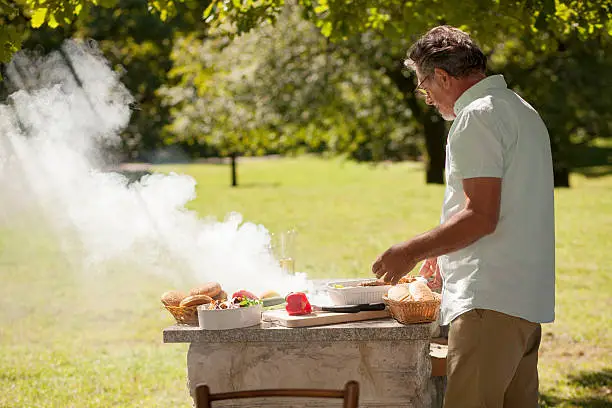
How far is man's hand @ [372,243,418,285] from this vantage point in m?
2.74

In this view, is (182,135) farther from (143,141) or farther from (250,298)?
(250,298)

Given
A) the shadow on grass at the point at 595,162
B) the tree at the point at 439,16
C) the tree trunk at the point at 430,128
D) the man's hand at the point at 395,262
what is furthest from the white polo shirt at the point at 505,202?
the shadow on grass at the point at 595,162

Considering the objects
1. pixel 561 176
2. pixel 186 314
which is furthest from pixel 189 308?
pixel 561 176

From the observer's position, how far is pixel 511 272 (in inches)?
108

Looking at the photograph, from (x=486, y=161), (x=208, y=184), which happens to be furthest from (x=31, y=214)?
(x=486, y=161)

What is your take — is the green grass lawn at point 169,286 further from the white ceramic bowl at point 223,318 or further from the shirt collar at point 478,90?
the shirt collar at point 478,90

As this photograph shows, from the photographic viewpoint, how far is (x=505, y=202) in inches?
107

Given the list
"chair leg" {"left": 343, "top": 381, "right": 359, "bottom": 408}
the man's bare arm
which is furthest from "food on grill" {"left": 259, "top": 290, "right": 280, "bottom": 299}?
"chair leg" {"left": 343, "top": 381, "right": 359, "bottom": 408}

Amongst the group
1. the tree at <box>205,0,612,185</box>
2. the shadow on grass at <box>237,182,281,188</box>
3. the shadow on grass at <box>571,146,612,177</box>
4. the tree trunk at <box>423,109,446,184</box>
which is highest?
the tree at <box>205,0,612,185</box>

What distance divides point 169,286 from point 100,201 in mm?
1740

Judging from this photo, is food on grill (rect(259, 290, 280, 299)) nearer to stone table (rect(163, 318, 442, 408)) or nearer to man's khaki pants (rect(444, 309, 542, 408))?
stone table (rect(163, 318, 442, 408))

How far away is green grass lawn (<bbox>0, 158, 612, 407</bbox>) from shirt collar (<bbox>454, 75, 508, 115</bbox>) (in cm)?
353

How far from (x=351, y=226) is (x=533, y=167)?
12275 mm

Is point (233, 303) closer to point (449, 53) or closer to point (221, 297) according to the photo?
point (221, 297)
